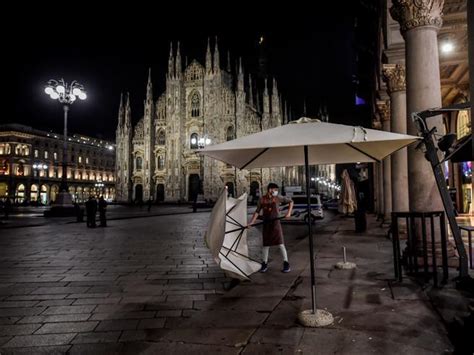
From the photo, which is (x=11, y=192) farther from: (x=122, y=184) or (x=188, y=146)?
(x=188, y=146)

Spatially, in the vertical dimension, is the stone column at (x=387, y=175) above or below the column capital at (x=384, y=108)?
below

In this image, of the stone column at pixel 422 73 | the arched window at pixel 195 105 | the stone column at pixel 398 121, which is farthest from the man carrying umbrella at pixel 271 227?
the arched window at pixel 195 105

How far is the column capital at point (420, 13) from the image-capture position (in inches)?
251

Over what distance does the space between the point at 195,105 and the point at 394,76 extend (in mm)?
54413

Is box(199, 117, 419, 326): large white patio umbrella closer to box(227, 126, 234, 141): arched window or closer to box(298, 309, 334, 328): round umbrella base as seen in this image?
box(298, 309, 334, 328): round umbrella base

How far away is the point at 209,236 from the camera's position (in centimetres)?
570

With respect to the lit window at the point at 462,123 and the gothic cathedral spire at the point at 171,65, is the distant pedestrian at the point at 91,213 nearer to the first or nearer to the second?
the lit window at the point at 462,123

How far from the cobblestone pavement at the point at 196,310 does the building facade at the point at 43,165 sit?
62.7 m

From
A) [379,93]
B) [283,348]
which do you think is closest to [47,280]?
[283,348]

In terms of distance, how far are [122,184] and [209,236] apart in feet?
199

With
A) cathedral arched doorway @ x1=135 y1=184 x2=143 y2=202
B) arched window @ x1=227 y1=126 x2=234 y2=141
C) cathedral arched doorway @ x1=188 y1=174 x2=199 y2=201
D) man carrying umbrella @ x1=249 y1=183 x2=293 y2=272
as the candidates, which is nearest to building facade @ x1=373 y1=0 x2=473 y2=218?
man carrying umbrella @ x1=249 y1=183 x2=293 y2=272

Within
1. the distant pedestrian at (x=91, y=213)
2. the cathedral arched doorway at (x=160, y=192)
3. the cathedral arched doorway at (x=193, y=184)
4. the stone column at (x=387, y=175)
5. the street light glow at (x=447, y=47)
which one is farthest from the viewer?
the cathedral arched doorway at (x=160, y=192)

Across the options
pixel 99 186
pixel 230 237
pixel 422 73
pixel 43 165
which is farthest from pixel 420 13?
pixel 99 186

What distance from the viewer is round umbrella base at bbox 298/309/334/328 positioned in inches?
149
